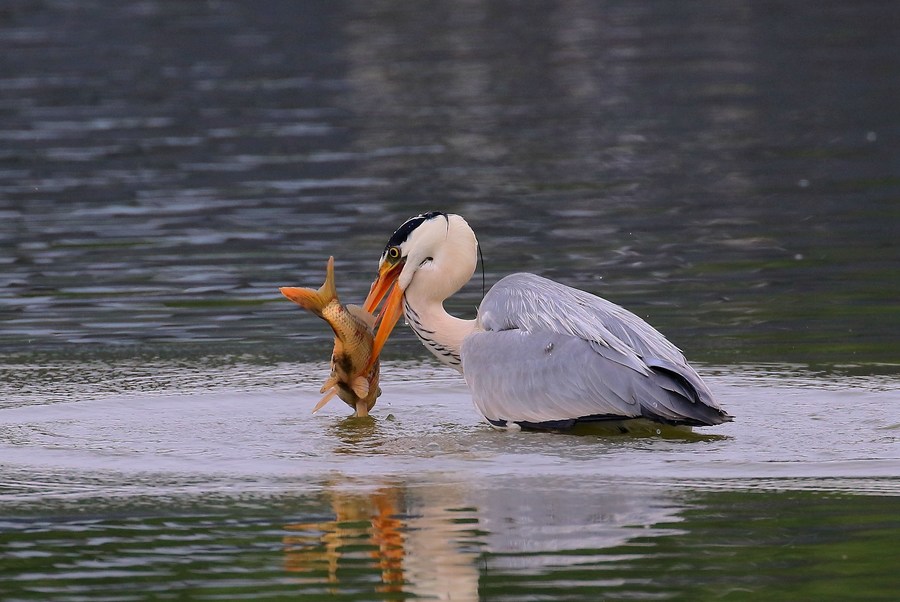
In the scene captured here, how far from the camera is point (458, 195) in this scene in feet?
61.1

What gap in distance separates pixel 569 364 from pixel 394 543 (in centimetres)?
242

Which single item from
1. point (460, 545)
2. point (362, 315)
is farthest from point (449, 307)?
point (460, 545)

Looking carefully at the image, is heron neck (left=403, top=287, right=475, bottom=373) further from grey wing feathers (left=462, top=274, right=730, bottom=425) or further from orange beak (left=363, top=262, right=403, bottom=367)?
grey wing feathers (left=462, top=274, right=730, bottom=425)

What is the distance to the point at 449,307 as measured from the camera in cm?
1347

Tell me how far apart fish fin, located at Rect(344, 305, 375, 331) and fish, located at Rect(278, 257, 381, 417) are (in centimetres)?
3

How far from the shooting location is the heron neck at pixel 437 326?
10695mm

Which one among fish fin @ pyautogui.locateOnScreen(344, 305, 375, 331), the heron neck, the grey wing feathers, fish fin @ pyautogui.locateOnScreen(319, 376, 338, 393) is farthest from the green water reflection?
the heron neck

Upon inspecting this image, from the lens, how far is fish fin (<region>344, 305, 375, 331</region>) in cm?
1043

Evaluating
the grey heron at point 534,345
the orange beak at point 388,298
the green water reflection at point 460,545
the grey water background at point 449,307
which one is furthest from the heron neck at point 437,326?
the green water reflection at point 460,545

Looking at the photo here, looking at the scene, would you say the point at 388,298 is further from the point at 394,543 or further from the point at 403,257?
the point at 394,543

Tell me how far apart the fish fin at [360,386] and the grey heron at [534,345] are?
0.17 metres

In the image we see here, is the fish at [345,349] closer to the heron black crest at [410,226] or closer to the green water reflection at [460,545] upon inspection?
the heron black crest at [410,226]

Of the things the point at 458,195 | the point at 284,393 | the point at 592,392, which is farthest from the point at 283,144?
the point at 592,392

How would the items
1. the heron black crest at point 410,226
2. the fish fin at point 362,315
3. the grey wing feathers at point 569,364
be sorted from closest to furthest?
the grey wing feathers at point 569,364 → the fish fin at point 362,315 → the heron black crest at point 410,226
